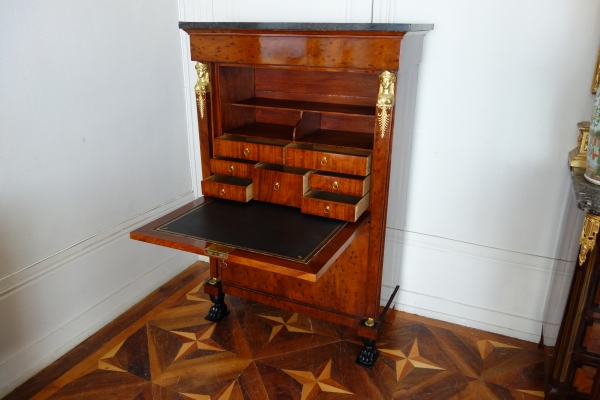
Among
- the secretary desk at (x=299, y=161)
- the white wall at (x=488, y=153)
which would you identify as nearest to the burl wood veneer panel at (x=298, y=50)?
the secretary desk at (x=299, y=161)

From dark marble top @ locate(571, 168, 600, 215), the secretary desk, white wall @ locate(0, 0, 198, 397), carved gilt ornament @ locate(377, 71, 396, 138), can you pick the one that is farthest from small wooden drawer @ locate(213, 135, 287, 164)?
dark marble top @ locate(571, 168, 600, 215)

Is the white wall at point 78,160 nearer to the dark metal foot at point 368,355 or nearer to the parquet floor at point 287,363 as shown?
the parquet floor at point 287,363

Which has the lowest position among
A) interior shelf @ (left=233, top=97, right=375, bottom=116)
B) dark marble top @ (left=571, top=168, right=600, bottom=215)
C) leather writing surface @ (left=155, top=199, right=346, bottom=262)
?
leather writing surface @ (left=155, top=199, right=346, bottom=262)

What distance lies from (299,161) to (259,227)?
36 cm

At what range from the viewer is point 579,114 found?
78.4 inches

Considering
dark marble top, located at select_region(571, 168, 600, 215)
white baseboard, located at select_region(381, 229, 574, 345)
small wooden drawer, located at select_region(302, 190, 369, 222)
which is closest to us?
dark marble top, located at select_region(571, 168, 600, 215)

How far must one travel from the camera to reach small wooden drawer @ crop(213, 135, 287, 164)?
2031 mm

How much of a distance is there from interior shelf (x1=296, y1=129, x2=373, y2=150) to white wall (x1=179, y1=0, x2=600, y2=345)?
304 mm

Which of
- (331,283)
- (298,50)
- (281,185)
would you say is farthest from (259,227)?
(298,50)

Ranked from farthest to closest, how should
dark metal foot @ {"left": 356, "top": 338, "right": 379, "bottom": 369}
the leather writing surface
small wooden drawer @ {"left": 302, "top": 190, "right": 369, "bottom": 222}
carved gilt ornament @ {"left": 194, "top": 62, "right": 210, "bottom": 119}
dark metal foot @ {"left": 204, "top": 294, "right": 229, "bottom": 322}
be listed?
dark metal foot @ {"left": 204, "top": 294, "right": 229, "bottom": 322} < dark metal foot @ {"left": 356, "top": 338, "right": 379, "bottom": 369} < carved gilt ornament @ {"left": 194, "top": 62, "right": 210, "bottom": 119} < small wooden drawer @ {"left": 302, "top": 190, "right": 369, "bottom": 222} < the leather writing surface

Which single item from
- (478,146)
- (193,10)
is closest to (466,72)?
(478,146)

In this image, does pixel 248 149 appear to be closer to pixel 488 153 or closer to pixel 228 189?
pixel 228 189

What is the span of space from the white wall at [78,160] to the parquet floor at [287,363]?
0.28 meters

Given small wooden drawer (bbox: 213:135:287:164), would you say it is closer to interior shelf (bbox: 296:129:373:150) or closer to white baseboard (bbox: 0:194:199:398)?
interior shelf (bbox: 296:129:373:150)
